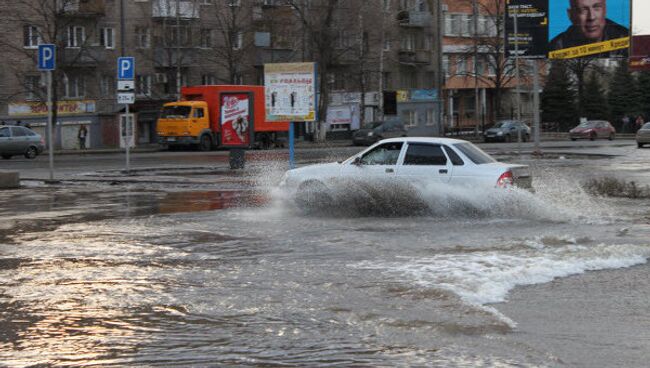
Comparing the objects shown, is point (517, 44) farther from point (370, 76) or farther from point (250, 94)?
point (370, 76)

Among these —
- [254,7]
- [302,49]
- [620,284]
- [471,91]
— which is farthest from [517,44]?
[471,91]

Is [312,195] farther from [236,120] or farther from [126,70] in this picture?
[236,120]

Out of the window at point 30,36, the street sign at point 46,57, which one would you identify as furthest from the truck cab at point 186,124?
the street sign at point 46,57

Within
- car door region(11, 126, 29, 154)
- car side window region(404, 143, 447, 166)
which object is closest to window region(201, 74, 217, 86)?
car door region(11, 126, 29, 154)

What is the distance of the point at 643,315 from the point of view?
759 cm

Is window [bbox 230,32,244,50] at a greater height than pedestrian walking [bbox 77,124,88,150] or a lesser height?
greater

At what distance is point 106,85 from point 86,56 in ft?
7.71

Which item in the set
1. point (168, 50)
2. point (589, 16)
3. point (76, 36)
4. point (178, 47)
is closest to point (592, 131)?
point (589, 16)

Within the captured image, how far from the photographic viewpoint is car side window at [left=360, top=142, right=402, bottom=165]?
1490cm

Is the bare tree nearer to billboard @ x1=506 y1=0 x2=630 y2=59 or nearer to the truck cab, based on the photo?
the truck cab

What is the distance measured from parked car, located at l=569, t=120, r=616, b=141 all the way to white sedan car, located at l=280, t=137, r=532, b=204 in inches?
1994

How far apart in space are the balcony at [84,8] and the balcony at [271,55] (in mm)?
12168

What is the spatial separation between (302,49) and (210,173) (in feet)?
109

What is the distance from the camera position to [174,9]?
58.9 m
